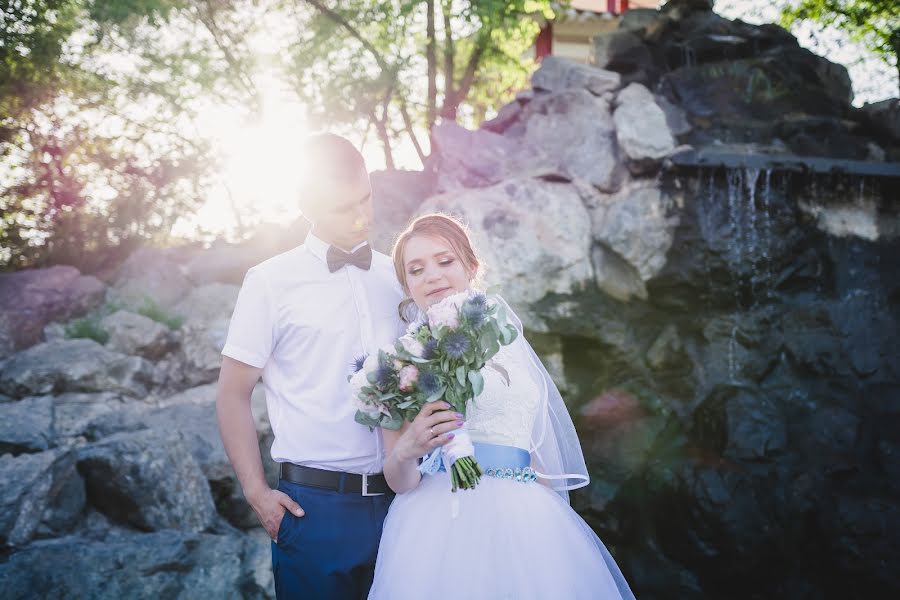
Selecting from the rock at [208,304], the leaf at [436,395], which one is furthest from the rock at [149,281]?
the leaf at [436,395]

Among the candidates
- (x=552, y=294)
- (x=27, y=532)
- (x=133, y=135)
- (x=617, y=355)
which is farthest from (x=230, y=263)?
(x=27, y=532)

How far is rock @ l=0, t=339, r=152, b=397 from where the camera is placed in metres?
7.87

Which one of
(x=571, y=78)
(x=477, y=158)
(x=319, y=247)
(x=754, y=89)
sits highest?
(x=571, y=78)

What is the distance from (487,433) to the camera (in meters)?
2.68

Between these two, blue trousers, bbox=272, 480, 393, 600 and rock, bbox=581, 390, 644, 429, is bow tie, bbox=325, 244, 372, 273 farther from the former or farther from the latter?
rock, bbox=581, 390, 644, 429

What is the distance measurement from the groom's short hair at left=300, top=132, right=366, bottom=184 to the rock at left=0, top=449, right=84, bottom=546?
127 inches

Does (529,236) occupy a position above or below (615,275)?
above

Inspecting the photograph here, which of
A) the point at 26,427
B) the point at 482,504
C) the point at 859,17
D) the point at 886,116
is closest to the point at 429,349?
the point at 482,504

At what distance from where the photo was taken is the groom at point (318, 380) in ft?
9.04

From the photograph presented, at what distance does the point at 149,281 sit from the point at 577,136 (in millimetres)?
7766

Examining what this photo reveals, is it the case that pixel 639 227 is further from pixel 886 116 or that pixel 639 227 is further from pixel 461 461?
pixel 461 461

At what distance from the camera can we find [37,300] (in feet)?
34.7

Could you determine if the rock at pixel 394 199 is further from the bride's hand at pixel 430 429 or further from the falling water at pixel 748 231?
the bride's hand at pixel 430 429

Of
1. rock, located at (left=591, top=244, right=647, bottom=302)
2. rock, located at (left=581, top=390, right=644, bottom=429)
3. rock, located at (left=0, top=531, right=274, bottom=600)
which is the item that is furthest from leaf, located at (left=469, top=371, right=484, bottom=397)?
rock, located at (left=591, top=244, right=647, bottom=302)
